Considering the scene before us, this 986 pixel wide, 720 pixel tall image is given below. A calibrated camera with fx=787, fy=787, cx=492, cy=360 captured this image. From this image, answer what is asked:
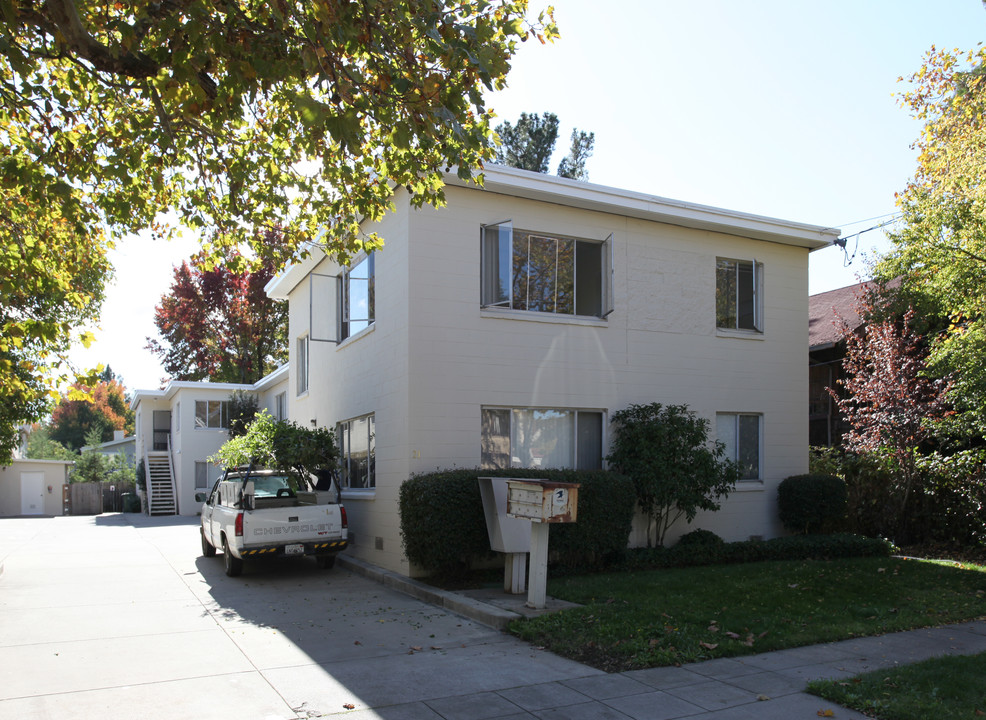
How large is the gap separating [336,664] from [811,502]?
33.1 feet

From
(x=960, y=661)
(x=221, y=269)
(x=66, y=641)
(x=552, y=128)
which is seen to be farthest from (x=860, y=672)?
(x=221, y=269)

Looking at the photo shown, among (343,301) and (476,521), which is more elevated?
(343,301)

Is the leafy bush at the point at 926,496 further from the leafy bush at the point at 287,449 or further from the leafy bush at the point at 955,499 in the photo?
the leafy bush at the point at 287,449

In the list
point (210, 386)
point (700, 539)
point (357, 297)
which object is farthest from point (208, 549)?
point (210, 386)

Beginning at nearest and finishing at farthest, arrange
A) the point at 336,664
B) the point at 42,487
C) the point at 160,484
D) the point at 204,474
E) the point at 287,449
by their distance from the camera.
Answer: the point at 336,664 < the point at 287,449 < the point at 204,474 < the point at 160,484 < the point at 42,487

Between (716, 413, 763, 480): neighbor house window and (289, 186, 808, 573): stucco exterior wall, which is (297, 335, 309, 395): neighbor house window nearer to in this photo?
(289, 186, 808, 573): stucco exterior wall

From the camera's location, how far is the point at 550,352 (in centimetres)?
1288

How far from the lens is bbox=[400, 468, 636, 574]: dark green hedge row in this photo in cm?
1081

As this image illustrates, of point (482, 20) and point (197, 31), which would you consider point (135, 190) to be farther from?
point (482, 20)

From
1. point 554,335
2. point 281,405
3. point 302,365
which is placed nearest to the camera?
point 554,335

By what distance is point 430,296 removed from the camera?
12.0 meters

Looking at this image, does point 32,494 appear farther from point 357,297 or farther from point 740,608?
point 740,608

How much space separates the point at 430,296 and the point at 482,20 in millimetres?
5018

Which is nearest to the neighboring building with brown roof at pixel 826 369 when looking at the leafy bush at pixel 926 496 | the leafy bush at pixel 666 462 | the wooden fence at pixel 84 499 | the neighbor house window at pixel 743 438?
the leafy bush at pixel 926 496
